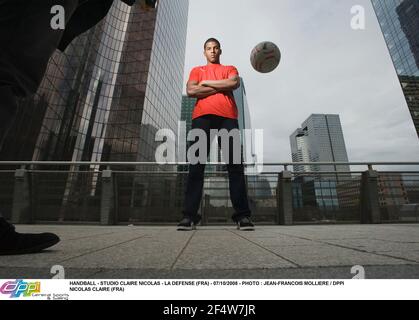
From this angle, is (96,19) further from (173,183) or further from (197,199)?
(173,183)

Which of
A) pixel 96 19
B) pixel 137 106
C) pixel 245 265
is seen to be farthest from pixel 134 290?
pixel 137 106

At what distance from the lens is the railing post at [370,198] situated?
16.4ft

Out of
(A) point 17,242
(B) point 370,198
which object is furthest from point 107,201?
(B) point 370,198

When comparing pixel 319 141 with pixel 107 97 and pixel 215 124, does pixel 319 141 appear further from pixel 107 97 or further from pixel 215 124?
pixel 215 124

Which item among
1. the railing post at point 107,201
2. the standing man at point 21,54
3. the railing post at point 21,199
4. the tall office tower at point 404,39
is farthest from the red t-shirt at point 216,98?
the tall office tower at point 404,39

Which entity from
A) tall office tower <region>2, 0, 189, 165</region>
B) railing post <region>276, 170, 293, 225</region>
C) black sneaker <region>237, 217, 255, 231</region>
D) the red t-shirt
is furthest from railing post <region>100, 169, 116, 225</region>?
tall office tower <region>2, 0, 189, 165</region>

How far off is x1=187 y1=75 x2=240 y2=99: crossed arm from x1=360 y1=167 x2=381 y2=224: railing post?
13.5 feet

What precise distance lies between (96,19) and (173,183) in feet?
13.2

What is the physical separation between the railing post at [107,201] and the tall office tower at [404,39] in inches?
3532

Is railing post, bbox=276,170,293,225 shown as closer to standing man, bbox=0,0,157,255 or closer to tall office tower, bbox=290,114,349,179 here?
standing man, bbox=0,0,157,255

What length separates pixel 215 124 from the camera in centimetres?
295

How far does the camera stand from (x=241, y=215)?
9.42 ft

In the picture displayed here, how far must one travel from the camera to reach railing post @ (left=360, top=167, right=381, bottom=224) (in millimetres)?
4988

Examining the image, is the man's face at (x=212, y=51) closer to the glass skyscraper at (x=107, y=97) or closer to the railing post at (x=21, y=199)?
the railing post at (x=21, y=199)
